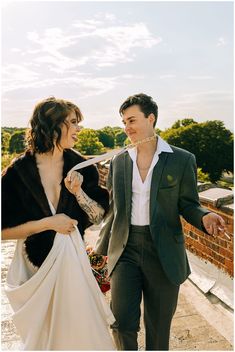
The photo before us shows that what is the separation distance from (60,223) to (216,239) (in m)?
2.81

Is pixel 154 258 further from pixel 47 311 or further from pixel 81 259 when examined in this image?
pixel 47 311

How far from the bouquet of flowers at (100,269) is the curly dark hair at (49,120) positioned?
37.6 inches

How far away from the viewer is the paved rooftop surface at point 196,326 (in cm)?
344

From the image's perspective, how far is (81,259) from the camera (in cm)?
249

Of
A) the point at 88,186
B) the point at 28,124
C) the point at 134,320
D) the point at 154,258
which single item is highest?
the point at 28,124

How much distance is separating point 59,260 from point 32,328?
1.37ft

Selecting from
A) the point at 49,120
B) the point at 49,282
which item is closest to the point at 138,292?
the point at 49,282


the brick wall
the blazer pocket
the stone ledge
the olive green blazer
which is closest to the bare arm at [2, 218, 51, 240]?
the olive green blazer

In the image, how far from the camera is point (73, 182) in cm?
240

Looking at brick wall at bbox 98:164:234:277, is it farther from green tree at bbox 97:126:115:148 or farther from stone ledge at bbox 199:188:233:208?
green tree at bbox 97:126:115:148

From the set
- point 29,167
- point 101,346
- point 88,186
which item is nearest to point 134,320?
point 101,346

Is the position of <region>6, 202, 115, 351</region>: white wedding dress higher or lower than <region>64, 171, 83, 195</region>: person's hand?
lower

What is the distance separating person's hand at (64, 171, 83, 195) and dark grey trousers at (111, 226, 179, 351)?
644 millimetres

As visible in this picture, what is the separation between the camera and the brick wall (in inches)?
176
